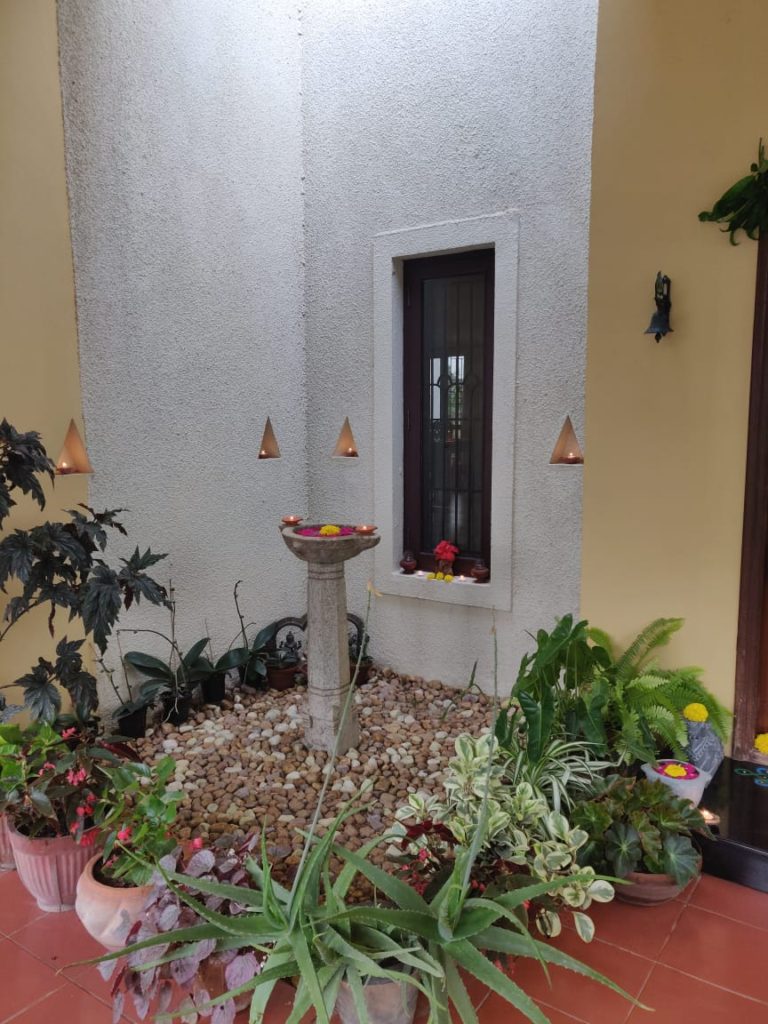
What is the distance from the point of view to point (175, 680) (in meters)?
3.77

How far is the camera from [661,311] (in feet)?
9.44

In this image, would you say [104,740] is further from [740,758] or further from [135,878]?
[740,758]

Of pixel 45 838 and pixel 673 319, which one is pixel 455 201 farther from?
pixel 45 838

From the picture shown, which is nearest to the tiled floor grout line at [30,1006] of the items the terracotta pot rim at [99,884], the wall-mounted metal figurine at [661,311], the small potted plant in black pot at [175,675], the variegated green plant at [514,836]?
the terracotta pot rim at [99,884]

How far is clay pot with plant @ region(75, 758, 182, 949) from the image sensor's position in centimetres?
201

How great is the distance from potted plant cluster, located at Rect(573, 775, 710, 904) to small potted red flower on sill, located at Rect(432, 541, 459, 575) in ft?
6.15

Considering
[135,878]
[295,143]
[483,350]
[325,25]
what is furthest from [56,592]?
[325,25]

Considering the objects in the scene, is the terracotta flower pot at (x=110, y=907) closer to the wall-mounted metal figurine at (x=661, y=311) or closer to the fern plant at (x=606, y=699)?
the fern plant at (x=606, y=699)

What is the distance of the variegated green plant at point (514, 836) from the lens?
2004 millimetres

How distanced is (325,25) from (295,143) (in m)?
0.68

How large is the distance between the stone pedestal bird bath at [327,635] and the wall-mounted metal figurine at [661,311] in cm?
154

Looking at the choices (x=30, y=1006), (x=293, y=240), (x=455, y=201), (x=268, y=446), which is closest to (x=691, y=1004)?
(x=30, y=1006)

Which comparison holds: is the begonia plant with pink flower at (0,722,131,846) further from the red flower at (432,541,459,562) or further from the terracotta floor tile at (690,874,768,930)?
the red flower at (432,541,459,562)

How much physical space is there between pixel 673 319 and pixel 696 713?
1617mm
